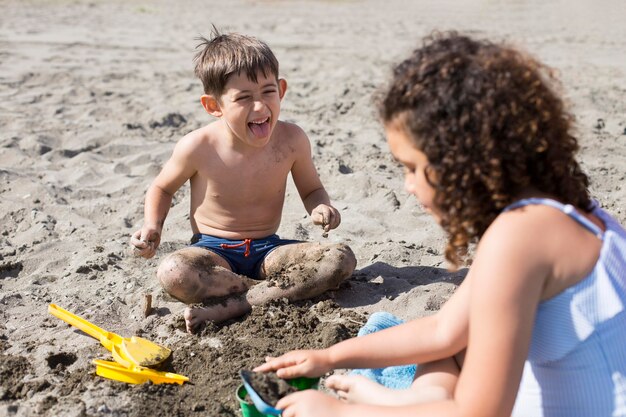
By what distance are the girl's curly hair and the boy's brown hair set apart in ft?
4.65

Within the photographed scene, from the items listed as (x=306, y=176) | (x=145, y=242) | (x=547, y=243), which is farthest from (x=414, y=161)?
(x=306, y=176)

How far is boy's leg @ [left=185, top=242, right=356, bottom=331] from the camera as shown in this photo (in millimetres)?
2770

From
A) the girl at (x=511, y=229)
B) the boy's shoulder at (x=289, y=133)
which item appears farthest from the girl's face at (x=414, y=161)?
the boy's shoulder at (x=289, y=133)

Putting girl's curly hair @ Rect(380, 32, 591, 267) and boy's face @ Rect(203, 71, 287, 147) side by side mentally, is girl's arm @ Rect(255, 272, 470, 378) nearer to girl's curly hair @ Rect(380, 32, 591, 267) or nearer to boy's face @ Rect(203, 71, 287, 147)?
girl's curly hair @ Rect(380, 32, 591, 267)

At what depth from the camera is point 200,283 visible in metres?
2.78

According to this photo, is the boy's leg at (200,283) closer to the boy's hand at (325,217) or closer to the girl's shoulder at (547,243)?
the boy's hand at (325,217)

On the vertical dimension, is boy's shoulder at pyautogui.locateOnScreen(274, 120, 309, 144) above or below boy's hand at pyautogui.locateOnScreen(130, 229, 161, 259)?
above

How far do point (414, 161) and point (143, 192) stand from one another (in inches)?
105

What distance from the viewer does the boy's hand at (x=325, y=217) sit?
289 cm

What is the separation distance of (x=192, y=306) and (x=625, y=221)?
1.94 meters

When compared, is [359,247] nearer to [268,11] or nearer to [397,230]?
[397,230]

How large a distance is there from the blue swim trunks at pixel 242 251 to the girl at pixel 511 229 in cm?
141

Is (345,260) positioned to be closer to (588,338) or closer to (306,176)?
(306,176)

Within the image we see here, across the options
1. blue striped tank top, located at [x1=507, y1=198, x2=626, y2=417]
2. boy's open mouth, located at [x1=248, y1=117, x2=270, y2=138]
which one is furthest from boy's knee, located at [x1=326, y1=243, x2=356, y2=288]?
blue striped tank top, located at [x1=507, y1=198, x2=626, y2=417]
